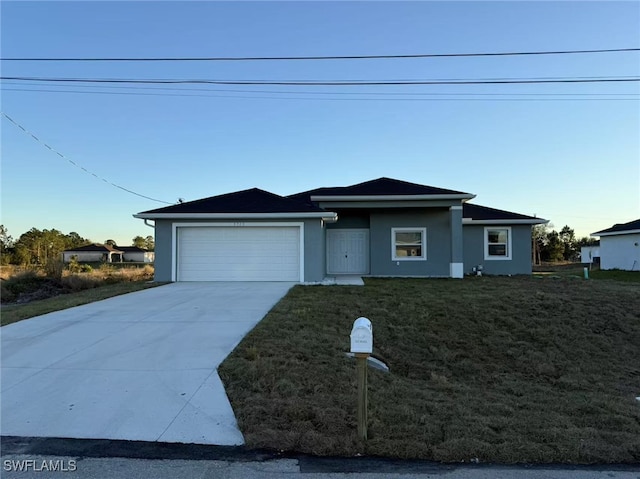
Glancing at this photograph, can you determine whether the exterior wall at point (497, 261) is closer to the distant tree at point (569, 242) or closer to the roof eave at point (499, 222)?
the roof eave at point (499, 222)

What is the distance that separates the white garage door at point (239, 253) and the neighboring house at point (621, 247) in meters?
22.4

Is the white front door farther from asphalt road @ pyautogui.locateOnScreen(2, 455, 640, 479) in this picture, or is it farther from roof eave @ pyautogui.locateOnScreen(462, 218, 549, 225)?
asphalt road @ pyautogui.locateOnScreen(2, 455, 640, 479)

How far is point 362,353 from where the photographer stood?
13.0 feet

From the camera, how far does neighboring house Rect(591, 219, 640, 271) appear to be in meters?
25.9

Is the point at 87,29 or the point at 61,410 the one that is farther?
the point at 87,29

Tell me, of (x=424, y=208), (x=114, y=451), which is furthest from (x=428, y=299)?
(x=114, y=451)

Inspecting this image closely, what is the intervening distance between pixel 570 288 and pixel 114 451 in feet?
47.6

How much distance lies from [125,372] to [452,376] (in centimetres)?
503

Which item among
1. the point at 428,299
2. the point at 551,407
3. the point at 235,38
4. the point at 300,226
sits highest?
the point at 235,38

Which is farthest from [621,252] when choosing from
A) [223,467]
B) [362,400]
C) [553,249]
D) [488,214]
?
[223,467]

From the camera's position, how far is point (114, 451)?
3.82 m

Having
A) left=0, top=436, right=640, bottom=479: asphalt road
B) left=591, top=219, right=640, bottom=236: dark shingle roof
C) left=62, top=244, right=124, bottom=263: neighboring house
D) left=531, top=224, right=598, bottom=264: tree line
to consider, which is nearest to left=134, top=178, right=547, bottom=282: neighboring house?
left=0, top=436, right=640, bottom=479: asphalt road

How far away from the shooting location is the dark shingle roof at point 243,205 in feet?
49.4

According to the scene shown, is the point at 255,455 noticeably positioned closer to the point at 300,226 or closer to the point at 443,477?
the point at 443,477
